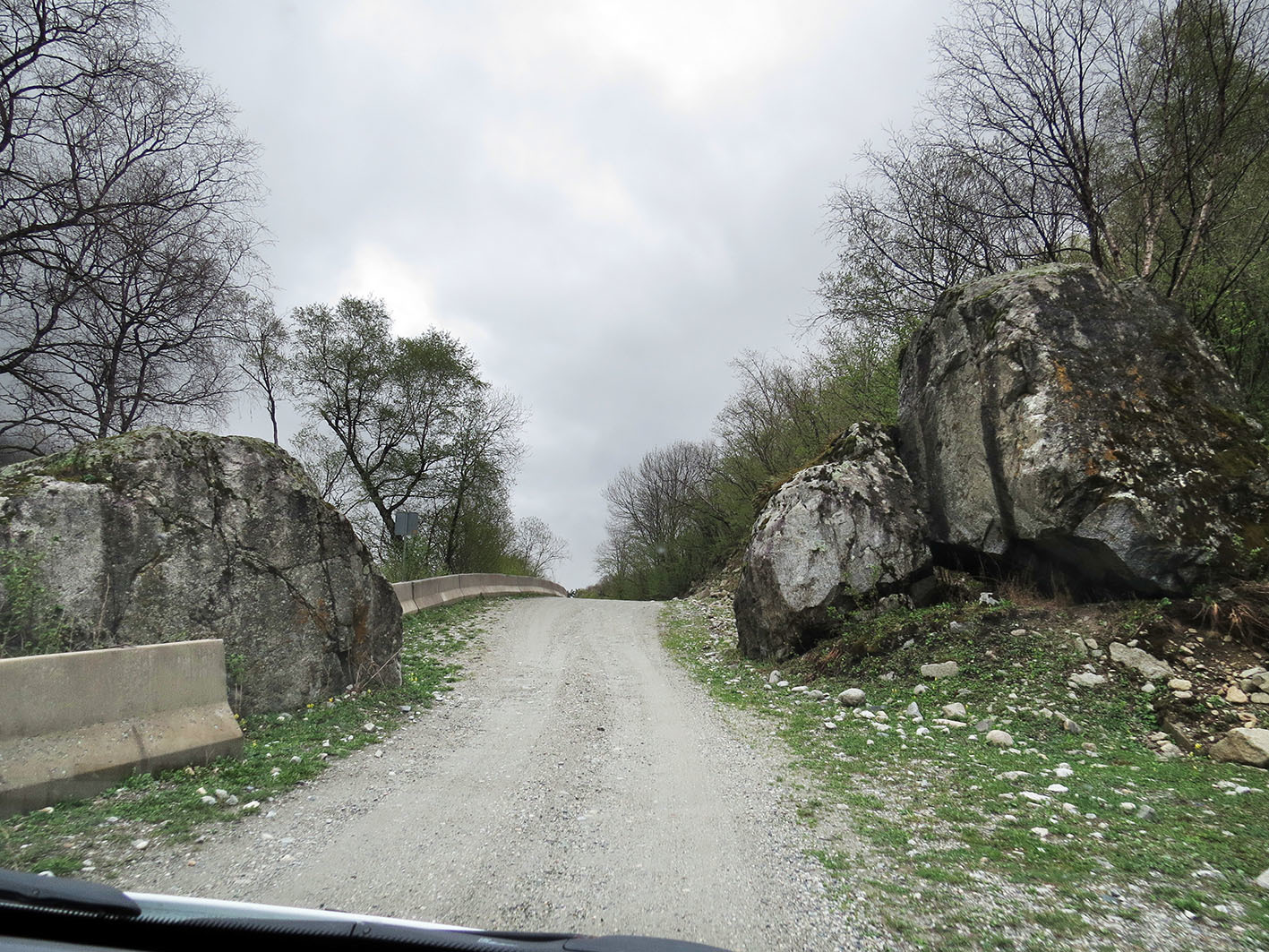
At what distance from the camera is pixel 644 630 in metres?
15.7

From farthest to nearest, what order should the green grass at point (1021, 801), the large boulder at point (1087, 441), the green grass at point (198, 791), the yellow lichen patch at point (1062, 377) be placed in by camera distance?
the yellow lichen patch at point (1062, 377) < the large boulder at point (1087, 441) < the green grass at point (198, 791) < the green grass at point (1021, 801)

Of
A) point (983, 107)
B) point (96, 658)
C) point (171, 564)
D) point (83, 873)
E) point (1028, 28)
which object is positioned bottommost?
point (83, 873)

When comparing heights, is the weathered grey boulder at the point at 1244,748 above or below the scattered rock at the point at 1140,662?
below

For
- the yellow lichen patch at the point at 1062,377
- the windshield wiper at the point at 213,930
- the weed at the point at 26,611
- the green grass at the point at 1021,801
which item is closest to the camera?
the windshield wiper at the point at 213,930

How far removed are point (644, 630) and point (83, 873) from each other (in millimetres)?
12625

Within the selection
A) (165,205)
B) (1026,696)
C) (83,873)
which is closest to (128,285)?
(165,205)

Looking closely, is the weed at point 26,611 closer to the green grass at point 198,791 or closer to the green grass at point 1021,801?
the green grass at point 198,791

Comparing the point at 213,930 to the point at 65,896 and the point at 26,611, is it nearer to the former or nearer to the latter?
the point at 65,896

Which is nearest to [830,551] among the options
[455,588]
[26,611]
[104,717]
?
[104,717]

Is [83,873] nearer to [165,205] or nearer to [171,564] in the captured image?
[171,564]

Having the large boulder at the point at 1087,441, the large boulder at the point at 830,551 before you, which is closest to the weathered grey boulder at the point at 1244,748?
the large boulder at the point at 1087,441

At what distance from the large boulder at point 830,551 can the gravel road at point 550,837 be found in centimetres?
293

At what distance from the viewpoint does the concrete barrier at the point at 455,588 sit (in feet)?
50.5

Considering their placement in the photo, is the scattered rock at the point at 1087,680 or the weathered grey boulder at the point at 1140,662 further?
the scattered rock at the point at 1087,680
